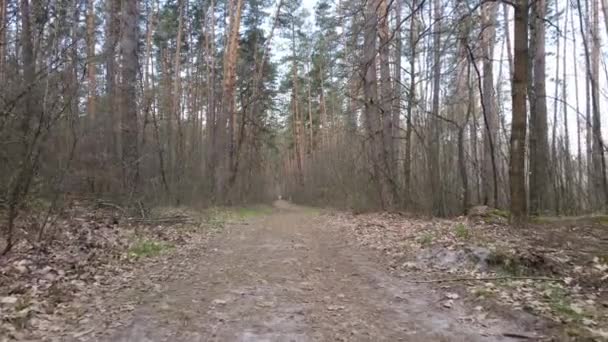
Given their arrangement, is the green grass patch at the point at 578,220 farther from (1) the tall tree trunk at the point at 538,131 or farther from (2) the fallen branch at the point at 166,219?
(2) the fallen branch at the point at 166,219

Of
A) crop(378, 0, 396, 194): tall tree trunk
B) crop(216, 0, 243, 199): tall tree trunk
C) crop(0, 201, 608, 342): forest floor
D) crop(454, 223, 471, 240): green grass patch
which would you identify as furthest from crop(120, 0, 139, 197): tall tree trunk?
crop(216, 0, 243, 199): tall tree trunk

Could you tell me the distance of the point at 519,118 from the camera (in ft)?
25.8

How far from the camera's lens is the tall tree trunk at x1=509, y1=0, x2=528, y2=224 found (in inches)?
308

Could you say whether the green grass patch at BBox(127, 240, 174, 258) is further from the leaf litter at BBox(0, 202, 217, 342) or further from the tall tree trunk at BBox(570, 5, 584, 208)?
the tall tree trunk at BBox(570, 5, 584, 208)

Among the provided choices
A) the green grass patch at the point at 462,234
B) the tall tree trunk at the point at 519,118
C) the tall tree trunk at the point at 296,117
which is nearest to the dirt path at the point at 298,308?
the green grass patch at the point at 462,234

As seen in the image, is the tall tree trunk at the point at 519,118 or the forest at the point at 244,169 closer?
the forest at the point at 244,169

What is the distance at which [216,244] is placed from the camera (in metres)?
9.03

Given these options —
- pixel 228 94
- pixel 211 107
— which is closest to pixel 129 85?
pixel 228 94

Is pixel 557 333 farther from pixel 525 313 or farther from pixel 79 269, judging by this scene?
pixel 79 269

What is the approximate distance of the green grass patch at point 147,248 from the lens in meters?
7.23

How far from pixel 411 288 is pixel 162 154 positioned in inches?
441

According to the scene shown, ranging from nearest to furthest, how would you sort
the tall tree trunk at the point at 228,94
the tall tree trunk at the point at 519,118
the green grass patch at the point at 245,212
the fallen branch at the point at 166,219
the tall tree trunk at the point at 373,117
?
the tall tree trunk at the point at 519,118, the fallen branch at the point at 166,219, the tall tree trunk at the point at 373,117, the green grass patch at the point at 245,212, the tall tree trunk at the point at 228,94

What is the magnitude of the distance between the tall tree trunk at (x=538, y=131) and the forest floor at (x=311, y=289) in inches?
129

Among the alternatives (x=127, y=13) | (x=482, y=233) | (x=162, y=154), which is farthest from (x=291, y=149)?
(x=482, y=233)
